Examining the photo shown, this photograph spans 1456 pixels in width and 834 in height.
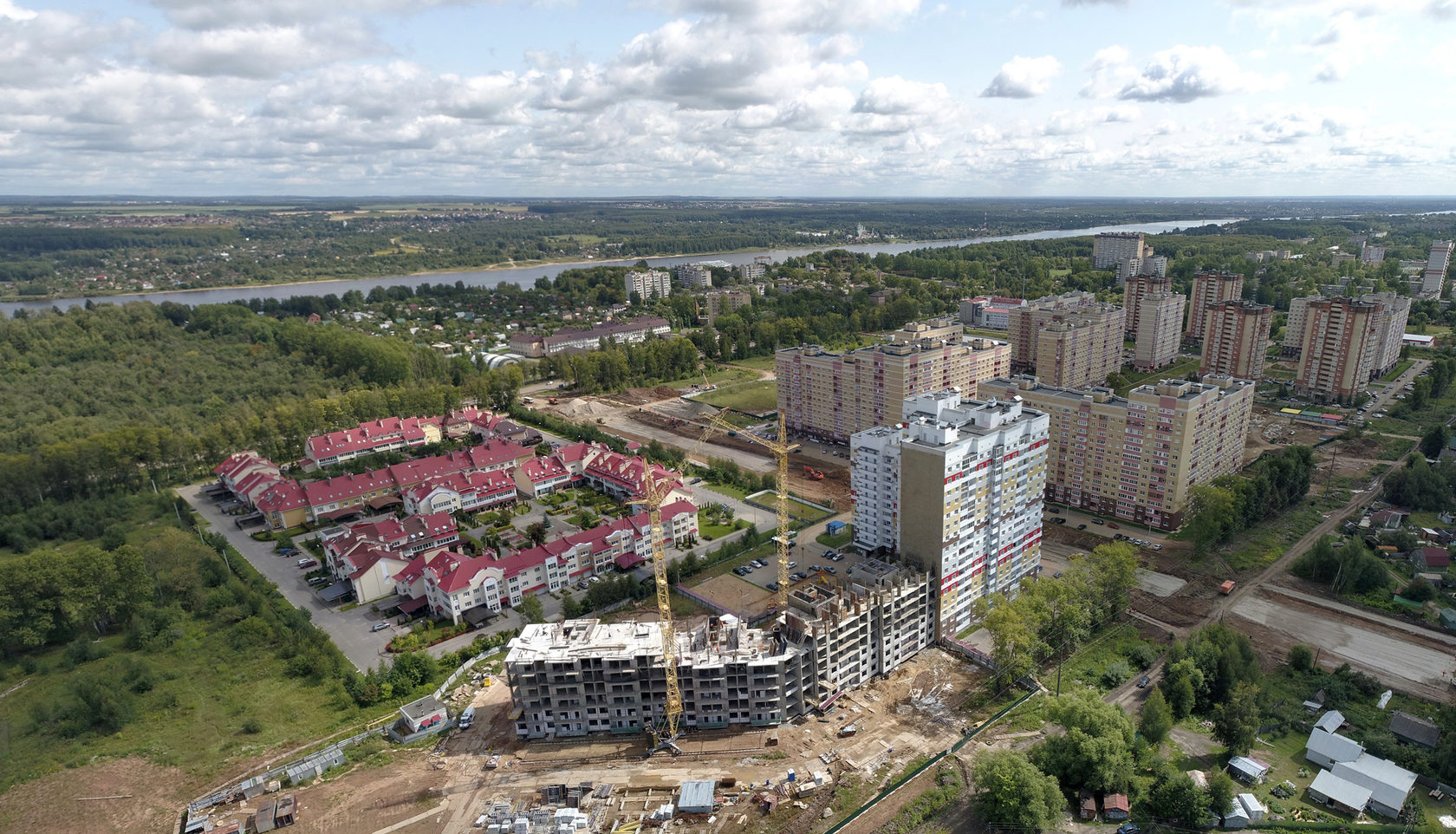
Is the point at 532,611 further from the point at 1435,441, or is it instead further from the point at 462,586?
the point at 1435,441

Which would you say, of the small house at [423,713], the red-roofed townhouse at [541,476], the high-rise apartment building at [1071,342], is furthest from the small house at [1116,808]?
the high-rise apartment building at [1071,342]

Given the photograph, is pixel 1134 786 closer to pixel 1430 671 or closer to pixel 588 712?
pixel 1430 671

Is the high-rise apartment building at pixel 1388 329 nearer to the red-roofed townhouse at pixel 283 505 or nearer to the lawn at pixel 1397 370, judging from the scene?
the lawn at pixel 1397 370

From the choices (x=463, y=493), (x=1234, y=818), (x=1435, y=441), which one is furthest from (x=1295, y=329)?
(x=463, y=493)

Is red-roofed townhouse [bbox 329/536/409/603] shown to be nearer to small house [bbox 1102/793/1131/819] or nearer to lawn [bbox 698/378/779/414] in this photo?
small house [bbox 1102/793/1131/819]

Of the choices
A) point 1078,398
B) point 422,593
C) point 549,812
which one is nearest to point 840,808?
point 549,812

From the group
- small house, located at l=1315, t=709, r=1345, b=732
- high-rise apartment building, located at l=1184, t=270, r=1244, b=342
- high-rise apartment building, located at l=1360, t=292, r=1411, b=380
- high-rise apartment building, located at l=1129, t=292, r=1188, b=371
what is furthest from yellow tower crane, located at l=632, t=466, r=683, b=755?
high-rise apartment building, located at l=1184, t=270, r=1244, b=342
